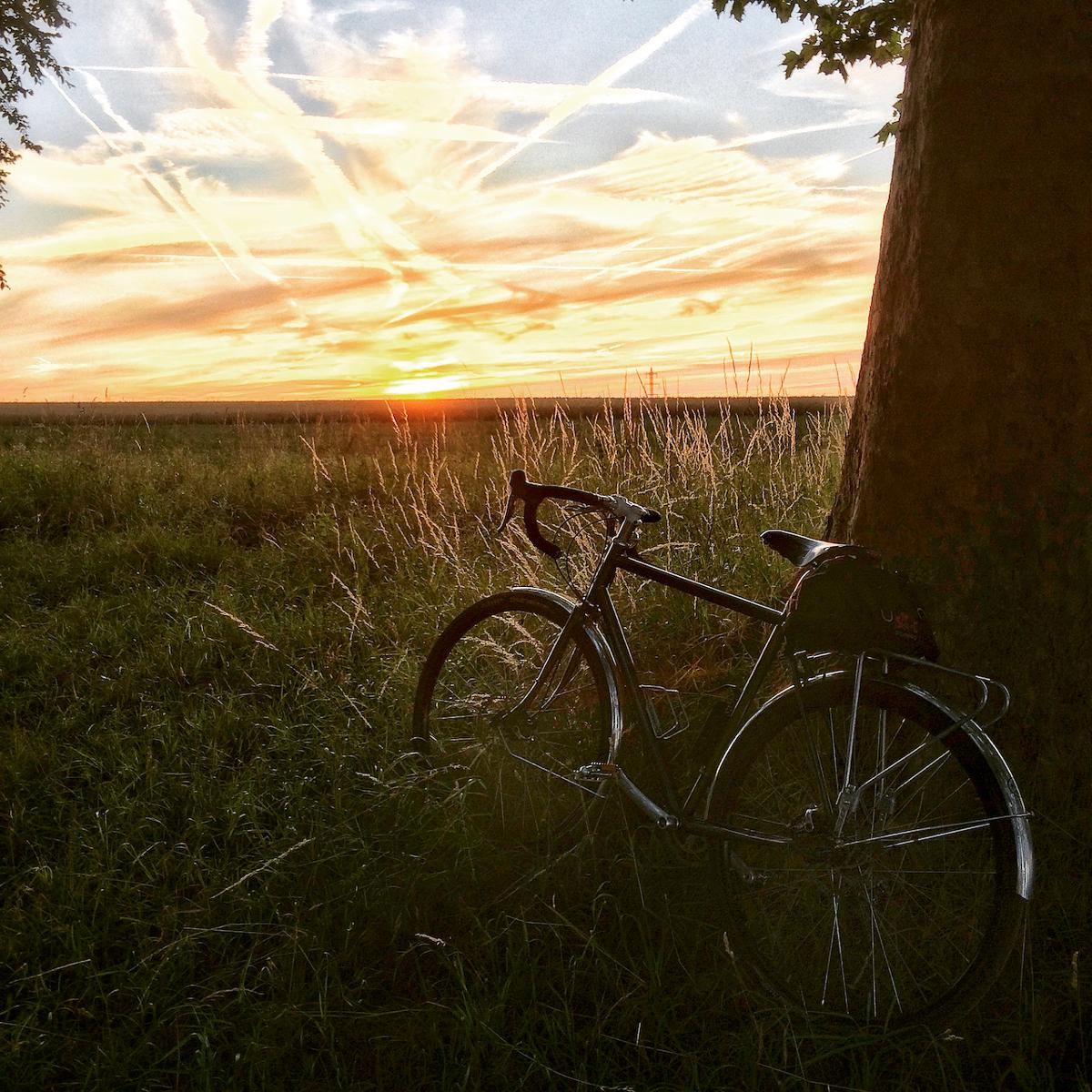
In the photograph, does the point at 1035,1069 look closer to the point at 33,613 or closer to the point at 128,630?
the point at 128,630

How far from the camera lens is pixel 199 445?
16797 mm

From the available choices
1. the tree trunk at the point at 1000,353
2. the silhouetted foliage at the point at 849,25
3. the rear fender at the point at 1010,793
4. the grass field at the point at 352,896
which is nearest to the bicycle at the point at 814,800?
the rear fender at the point at 1010,793

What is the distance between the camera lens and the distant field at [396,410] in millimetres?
7750

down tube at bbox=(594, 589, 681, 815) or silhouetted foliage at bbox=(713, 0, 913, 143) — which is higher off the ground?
silhouetted foliage at bbox=(713, 0, 913, 143)

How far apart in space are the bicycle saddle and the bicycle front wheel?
812 mm

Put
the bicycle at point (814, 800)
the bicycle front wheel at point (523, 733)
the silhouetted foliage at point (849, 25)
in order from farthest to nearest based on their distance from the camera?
the silhouetted foliage at point (849, 25) → the bicycle front wheel at point (523, 733) → the bicycle at point (814, 800)

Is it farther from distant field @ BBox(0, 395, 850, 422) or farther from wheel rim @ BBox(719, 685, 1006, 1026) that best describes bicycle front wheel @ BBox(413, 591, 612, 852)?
distant field @ BBox(0, 395, 850, 422)

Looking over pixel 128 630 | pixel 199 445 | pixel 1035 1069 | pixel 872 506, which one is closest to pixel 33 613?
pixel 128 630

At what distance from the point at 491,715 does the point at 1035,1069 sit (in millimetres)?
1991

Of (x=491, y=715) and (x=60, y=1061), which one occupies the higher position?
(x=491, y=715)

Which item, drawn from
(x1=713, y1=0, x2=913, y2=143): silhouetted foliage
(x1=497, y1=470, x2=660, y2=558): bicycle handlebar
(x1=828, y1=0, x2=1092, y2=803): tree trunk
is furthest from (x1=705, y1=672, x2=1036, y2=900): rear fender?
(x1=713, y1=0, x2=913, y2=143): silhouetted foliage

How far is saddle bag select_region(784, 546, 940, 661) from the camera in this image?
2381mm

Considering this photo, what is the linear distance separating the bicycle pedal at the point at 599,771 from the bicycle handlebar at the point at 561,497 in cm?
72

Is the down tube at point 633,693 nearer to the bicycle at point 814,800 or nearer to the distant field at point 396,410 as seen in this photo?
the bicycle at point 814,800
